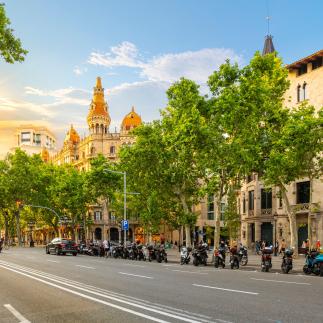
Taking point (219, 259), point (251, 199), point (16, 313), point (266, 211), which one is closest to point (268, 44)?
point (251, 199)

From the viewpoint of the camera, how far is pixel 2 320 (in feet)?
29.5

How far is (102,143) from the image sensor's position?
97125 millimetres

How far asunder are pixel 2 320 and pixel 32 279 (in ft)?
27.0

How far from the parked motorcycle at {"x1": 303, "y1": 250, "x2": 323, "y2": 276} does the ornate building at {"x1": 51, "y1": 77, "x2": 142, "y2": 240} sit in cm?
6828

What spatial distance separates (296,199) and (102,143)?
57387mm

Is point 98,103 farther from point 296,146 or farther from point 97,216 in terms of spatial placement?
point 296,146

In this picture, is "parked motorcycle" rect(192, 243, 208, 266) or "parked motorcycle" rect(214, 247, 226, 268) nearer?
"parked motorcycle" rect(214, 247, 226, 268)

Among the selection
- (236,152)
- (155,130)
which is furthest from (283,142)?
(155,130)

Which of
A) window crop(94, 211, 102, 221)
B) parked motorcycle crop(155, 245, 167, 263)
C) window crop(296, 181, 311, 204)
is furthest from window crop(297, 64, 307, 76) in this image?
window crop(94, 211, 102, 221)

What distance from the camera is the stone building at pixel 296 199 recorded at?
42812 mm

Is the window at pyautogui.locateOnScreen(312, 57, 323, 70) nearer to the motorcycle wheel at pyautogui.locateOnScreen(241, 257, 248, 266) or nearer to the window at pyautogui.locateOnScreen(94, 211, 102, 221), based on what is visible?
the motorcycle wheel at pyautogui.locateOnScreen(241, 257, 248, 266)

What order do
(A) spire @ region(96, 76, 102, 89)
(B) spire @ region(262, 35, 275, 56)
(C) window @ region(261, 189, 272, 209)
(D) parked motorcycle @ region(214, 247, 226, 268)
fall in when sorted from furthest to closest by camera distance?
1. (A) spire @ region(96, 76, 102, 89)
2. (B) spire @ region(262, 35, 275, 56)
3. (C) window @ region(261, 189, 272, 209)
4. (D) parked motorcycle @ region(214, 247, 226, 268)

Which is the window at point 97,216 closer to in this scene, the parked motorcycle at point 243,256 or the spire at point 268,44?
the spire at point 268,44

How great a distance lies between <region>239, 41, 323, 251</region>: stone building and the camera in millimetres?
42812
